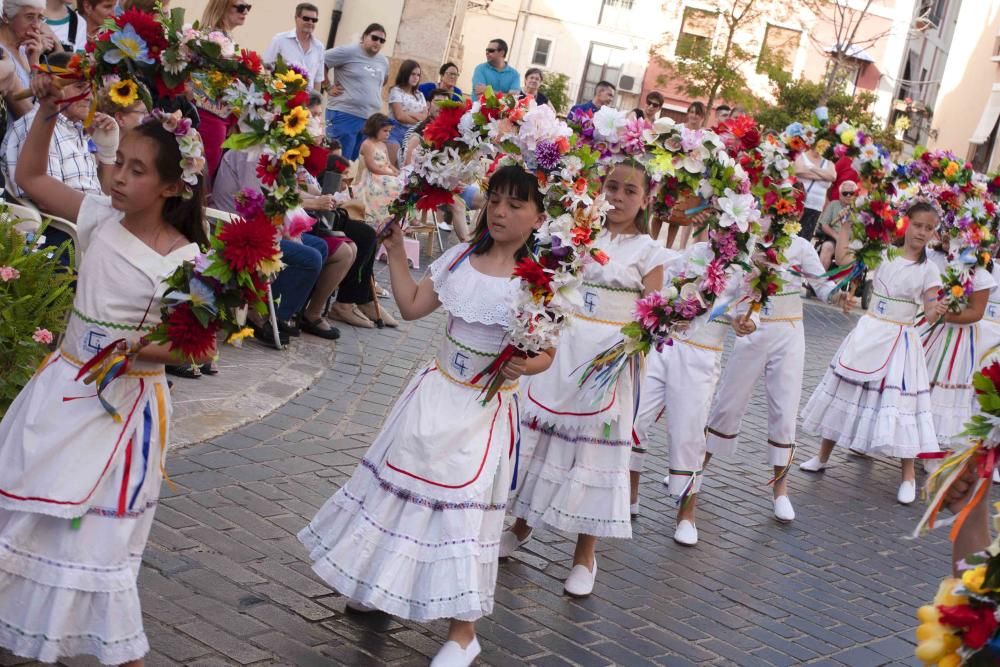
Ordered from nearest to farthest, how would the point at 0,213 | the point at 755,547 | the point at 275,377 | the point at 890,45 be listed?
the point at 0,213
the point at 755,547
the point at 275,377
the point at 890,45

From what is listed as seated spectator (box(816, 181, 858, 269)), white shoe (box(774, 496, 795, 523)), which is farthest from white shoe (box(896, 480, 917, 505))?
seated spectator (box(816, 181, 858, 269))

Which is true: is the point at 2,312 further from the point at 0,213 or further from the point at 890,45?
the point at 890,45

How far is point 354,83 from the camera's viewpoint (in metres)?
15.4

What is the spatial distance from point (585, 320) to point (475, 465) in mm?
1696

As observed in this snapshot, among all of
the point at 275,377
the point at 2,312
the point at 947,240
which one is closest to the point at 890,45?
→ the point at 947,240

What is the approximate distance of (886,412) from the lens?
1011 centimetres

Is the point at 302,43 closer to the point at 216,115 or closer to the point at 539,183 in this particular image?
the point at 216,115

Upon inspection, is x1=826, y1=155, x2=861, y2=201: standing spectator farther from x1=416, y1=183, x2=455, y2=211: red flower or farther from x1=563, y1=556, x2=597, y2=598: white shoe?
x1=416, y1=183, x2=455, y2=211: red flower

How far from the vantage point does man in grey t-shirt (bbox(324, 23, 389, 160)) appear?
15383 mm

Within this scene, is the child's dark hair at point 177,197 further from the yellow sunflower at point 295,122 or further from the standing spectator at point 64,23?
the standing spectator at point 64,23

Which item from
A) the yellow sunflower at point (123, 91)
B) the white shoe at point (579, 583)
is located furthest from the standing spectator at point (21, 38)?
the white shoe at point (579, 583)

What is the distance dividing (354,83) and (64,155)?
7.98m

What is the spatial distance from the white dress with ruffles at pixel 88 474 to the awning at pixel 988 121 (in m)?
47.3

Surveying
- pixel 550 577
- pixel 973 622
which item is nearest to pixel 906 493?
pixel 550 577
